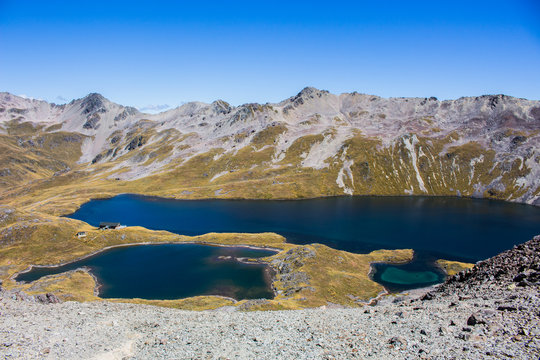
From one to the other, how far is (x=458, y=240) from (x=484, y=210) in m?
83.7

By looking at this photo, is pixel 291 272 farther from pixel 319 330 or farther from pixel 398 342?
pixel 398 342

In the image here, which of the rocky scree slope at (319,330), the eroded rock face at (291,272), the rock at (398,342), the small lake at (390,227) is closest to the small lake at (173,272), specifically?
the eroded rock face at (291,272)

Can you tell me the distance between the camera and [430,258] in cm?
11688

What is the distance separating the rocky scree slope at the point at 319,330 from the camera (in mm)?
24234

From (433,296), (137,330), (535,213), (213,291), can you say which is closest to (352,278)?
(213,291)

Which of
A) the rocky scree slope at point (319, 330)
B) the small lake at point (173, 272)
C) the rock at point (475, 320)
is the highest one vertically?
the rock at point (475, 320)

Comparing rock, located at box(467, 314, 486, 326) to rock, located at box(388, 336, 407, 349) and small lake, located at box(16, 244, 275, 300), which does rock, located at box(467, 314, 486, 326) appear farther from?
small lake, located at box(16, 244, 275, 300)

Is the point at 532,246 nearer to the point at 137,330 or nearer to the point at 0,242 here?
the point at 137,330

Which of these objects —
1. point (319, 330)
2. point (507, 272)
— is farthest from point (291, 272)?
point (319, 330)

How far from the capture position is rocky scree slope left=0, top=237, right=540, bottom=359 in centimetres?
2423

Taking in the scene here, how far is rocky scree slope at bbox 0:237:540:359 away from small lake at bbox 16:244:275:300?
47.2m

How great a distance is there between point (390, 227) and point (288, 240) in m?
61.1

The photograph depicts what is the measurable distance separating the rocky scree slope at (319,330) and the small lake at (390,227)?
62852 millimetres

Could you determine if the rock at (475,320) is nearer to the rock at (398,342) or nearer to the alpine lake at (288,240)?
the rock at (398,342)
